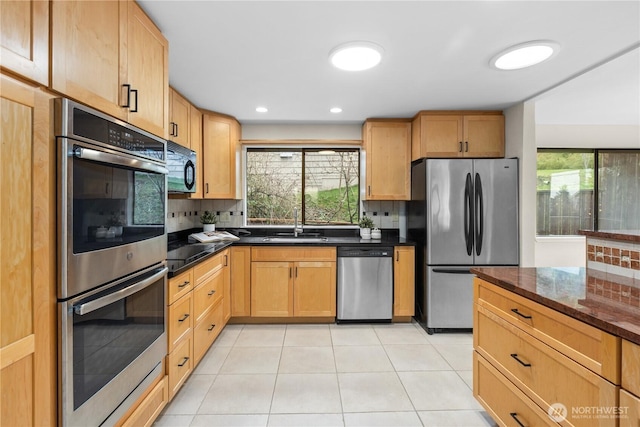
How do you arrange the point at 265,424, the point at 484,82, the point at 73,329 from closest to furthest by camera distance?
the point at 73,329 < the point at 265,424 < the point at 484,82

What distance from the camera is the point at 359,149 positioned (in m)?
4.04

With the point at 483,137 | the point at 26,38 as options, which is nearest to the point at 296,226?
the point at 483,137

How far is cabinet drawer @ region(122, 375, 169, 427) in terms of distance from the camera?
1480 mm

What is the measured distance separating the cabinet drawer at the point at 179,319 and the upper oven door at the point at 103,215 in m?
0.41

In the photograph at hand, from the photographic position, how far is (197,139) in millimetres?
3244

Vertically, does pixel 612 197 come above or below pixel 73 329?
above

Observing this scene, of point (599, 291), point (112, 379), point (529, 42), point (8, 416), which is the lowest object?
point (112, 379)

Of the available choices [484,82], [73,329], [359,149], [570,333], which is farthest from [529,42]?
[73,329]

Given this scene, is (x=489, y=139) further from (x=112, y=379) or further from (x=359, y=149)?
(x=112, y=379)

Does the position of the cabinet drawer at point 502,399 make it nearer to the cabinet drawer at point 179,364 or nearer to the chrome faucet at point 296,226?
the cabinet drawer at point 179,364

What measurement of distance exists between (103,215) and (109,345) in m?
0.57

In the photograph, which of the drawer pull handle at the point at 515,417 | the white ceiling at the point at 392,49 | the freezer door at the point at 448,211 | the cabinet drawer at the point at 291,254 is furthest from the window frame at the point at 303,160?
the drawer pull handle at the point at 515,417

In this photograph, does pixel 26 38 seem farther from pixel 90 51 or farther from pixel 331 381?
pixel 331 381

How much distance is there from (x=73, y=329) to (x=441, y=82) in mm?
2857
